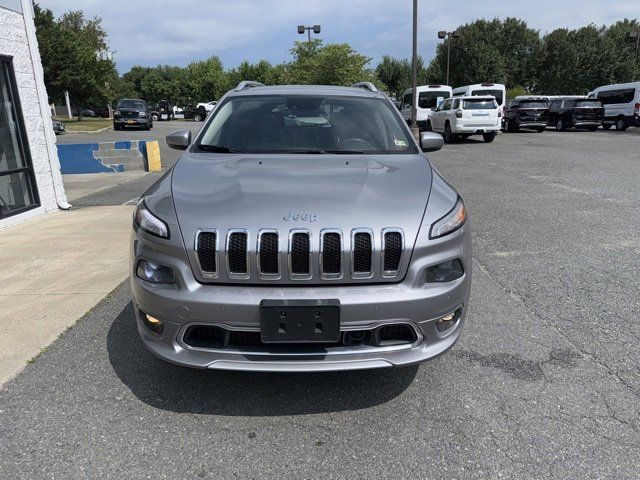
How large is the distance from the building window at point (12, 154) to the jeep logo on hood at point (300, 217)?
6163 mm

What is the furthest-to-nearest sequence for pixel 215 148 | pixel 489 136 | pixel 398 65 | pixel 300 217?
pixel 398 65 < pixel 489 136 < pixel 215 148 < pixel 300 217

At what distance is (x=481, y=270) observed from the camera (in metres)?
4.93

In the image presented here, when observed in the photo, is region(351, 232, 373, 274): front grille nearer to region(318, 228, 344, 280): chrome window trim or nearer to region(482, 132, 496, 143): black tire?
region(318, 228, 344, 280): chrome window trim

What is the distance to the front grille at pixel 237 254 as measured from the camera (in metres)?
2.42

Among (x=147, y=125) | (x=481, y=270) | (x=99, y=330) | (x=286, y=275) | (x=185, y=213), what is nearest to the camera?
(x=286, y=275)

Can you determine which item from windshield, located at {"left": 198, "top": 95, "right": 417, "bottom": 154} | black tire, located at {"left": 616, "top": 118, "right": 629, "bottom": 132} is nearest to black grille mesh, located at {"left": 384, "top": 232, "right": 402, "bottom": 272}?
windshield, located at {"left": 198, "top": 95, "right": 417, "bottom": 154}

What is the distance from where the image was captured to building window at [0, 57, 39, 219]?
7176mm

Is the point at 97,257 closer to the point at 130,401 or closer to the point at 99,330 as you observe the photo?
the point at 99,330

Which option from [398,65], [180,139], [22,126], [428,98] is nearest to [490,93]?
[428,98]

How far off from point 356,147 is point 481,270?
80.5 inches

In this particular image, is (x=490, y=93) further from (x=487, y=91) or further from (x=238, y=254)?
(x=238, y=254)

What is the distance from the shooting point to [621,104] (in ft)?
83.7

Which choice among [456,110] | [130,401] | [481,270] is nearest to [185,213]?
[130,401]

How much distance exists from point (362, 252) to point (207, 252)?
29.8 inches
